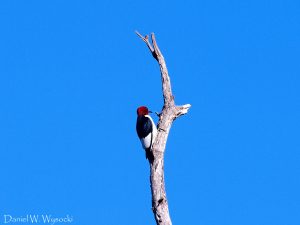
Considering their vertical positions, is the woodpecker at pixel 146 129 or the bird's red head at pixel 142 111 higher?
the bird's red head at pixel 142 111

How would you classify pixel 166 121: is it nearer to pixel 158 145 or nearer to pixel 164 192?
pixel 158 145

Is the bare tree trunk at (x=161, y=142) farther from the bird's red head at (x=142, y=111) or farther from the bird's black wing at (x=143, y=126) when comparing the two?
the bird's red head at (x=142, y=111)

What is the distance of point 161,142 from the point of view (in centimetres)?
1155

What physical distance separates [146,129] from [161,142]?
0.55m

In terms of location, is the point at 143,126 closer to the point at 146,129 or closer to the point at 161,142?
the point at 146,129

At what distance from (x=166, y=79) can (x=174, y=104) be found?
0.42 m

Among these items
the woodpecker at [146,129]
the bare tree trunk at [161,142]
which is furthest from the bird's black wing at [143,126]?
the bare tree trunk at [161,142]

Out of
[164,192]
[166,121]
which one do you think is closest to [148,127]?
[166,121]

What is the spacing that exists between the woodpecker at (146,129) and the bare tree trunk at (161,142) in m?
0.15

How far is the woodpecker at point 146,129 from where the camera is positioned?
1173 centimetres

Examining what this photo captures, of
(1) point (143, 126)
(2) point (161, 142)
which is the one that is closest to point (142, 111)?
(1) point (143, 126)

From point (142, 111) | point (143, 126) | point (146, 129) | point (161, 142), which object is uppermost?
point (142, 111)

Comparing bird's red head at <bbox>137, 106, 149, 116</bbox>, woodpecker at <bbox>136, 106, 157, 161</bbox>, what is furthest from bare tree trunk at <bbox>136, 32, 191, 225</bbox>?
bird's red head at <bbox>137, 106, 149, 116</bbox>

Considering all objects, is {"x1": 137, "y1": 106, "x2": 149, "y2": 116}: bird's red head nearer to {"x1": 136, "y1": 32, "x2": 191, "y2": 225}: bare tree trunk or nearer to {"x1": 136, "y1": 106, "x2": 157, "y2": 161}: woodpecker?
{"x1": 136, "y1": 106, "x2": 157, "y2": 161}: woodpecker
